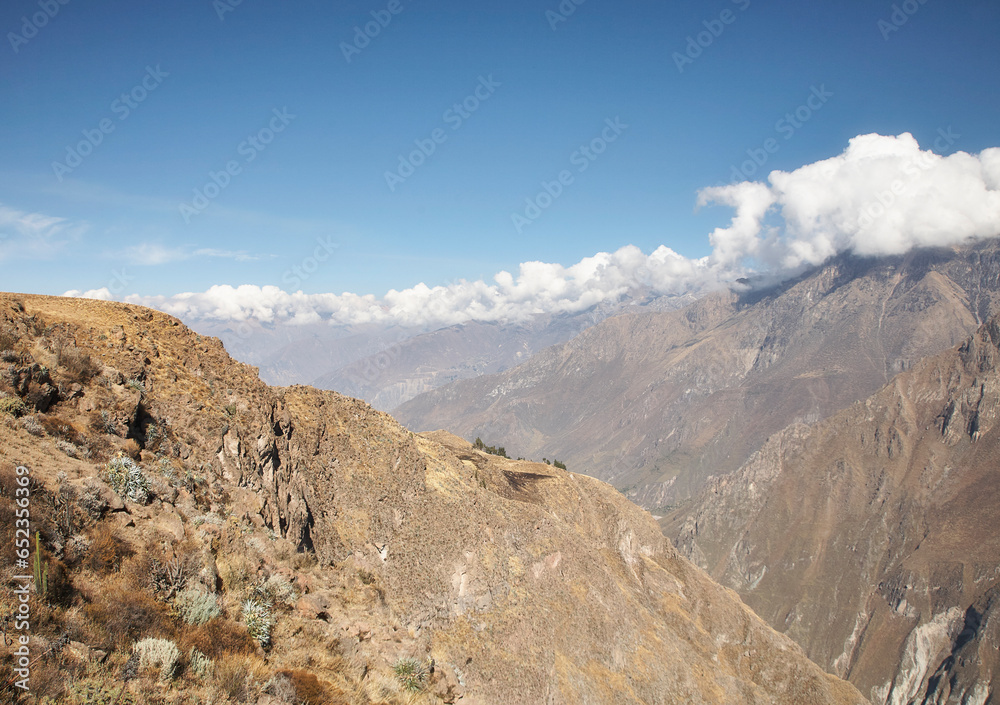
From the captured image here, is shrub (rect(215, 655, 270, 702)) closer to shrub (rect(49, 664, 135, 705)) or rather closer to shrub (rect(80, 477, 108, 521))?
shrub (rect(49, 664, 135, 705))

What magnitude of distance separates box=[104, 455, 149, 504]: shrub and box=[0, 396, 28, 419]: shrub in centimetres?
330

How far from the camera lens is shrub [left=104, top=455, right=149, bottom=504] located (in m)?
17.5

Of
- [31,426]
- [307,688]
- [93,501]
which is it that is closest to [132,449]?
[31,426]

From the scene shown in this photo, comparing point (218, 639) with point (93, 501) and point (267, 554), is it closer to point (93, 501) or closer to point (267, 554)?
point (93, 501)

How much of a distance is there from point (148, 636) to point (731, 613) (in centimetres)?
10391

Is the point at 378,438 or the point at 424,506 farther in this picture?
the point at 378,438

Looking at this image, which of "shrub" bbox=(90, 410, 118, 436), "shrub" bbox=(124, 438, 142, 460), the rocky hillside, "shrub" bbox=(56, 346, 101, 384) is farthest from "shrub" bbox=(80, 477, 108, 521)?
"shrub" bbox=(56, 346, 101, 384)

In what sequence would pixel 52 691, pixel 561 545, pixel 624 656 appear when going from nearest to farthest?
pixel 52 691, pixel 624 656, pixel 561 545

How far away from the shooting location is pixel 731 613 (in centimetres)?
9356

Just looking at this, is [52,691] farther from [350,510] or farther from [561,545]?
[561,545]

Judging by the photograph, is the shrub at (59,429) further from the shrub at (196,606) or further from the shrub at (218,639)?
the shrub at (218,639)

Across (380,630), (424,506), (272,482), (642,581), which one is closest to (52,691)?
(380,630)

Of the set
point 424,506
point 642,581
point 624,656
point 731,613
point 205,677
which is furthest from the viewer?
point 731,613

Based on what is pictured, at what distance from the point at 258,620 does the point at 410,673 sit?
681cm
